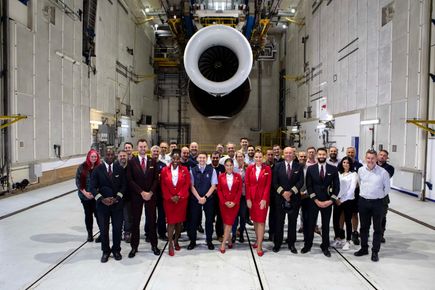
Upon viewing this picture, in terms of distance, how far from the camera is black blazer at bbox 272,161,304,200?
422 cm

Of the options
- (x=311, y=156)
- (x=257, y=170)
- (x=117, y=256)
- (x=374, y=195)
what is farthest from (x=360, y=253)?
(x=117, y=256)

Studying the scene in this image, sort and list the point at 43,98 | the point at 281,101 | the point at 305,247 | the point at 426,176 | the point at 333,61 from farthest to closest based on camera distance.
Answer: the point at 281,101 → the point at 333,61 → the point at 43,98 → the point at 426,176 → the point at 305,247

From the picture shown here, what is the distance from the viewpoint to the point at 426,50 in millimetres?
7824

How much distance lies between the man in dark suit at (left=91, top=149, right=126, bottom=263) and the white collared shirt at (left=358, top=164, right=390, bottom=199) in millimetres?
3280

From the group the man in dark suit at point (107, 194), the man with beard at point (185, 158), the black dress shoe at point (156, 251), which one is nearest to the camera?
the man in dark suit at point (107, 194)

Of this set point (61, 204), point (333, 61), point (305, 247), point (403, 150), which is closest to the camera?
point (305, 247)

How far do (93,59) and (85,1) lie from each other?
226 centimetres

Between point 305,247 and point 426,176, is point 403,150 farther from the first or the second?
point 305,247

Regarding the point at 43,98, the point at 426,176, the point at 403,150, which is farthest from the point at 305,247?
the point at 43,98

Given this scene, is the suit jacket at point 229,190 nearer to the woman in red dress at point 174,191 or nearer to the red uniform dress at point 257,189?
the red uniform dress at point 257,189

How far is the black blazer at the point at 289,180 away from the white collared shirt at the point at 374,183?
0.84 meters

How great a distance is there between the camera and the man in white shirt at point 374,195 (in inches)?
159

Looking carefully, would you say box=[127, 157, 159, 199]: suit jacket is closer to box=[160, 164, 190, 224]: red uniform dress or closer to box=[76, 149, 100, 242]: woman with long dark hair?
box=[160, 164, 190, 224]: red uniform dress

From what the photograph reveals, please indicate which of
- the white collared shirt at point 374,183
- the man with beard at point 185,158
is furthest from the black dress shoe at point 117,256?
the white collared shirt at point 374,183
